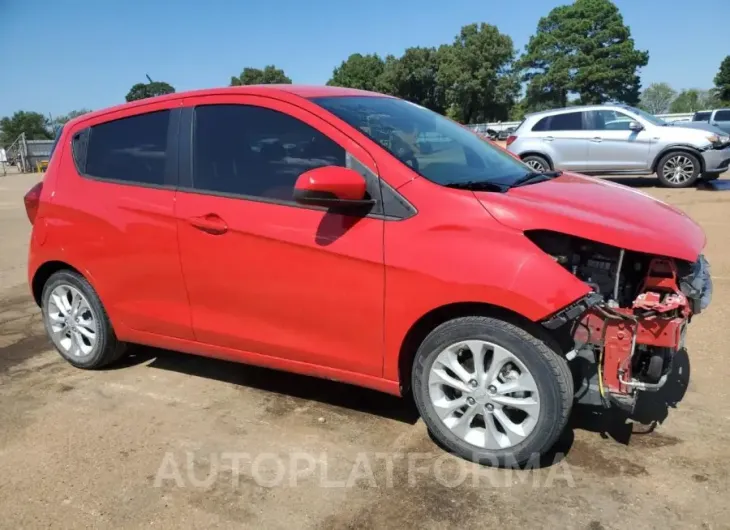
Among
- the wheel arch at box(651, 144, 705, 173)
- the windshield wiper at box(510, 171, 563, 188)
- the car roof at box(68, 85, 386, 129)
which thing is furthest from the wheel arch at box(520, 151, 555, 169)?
the car roof at box(68, 85, 386, 129)

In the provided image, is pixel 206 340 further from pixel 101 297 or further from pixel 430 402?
pixel 430 402

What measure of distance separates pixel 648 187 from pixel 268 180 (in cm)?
1142

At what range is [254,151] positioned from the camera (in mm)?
3389

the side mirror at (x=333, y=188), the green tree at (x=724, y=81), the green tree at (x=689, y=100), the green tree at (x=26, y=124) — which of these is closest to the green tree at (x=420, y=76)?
the green tree at (x=724, y=81)

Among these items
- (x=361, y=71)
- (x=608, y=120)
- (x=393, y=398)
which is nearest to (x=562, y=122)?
(x=608, y=120)

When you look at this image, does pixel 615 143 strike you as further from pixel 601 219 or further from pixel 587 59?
pixel 587 59

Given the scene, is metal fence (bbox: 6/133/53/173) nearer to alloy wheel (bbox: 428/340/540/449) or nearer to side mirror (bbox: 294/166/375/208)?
side mirror (bbox: 294/166/375/208)

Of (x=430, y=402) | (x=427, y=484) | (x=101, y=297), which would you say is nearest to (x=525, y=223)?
(x=430, y=402)

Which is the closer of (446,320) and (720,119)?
(446,320)

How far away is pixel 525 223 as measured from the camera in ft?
8.89

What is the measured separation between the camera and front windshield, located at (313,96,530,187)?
317cm

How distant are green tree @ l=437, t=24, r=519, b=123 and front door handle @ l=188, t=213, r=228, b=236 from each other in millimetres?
60971

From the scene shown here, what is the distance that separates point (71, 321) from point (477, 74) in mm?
61901

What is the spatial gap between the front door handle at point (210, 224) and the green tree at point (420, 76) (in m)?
63.0
